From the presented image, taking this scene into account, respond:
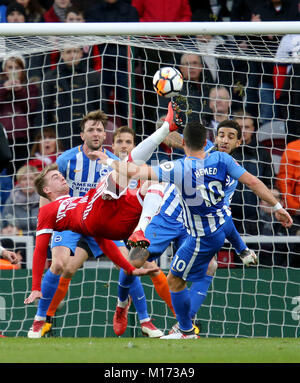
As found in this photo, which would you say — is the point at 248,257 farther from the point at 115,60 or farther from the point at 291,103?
the point at 115,60

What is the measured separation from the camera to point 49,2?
10.7 m

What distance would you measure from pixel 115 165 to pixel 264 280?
2648 millimetres

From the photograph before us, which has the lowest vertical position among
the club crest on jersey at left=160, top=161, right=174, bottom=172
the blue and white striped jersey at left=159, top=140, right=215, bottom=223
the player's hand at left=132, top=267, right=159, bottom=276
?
the blue and white striped jersey at left=159, top=140, right=215, bottom=223

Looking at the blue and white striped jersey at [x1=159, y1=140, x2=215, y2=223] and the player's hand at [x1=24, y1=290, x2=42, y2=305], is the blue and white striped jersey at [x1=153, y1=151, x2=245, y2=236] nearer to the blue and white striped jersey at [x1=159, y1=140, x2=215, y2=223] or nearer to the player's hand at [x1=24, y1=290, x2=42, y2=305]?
the blue and white striped jersey at [x1=159, y1=140, x2=215, y2=223]

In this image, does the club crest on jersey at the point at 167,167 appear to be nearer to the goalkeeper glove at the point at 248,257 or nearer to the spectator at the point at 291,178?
the goalkeeper glove at the point at 248,257

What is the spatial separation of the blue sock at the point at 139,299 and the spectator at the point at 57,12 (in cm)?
420

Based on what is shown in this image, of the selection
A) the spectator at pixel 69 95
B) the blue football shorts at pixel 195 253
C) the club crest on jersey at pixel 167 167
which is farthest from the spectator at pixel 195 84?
the club crest on jersey at pixel 167 167

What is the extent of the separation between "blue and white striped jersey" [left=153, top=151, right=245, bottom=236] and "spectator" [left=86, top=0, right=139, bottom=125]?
2119mm

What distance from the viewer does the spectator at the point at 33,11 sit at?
10305 millimetres

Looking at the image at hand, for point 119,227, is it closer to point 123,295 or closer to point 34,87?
point 123,295

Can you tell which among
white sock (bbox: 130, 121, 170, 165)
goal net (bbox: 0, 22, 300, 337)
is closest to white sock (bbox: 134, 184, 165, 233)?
white sock (bbox: 130, 121, 170, 165)

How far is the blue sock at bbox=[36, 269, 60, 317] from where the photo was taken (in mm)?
7574

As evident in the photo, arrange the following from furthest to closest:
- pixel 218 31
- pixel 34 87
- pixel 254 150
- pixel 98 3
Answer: pixel 98 3 → pixel 34 87 → pixel 254 150 → pixel 218 31

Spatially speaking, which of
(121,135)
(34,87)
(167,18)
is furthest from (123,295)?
(167,18)
